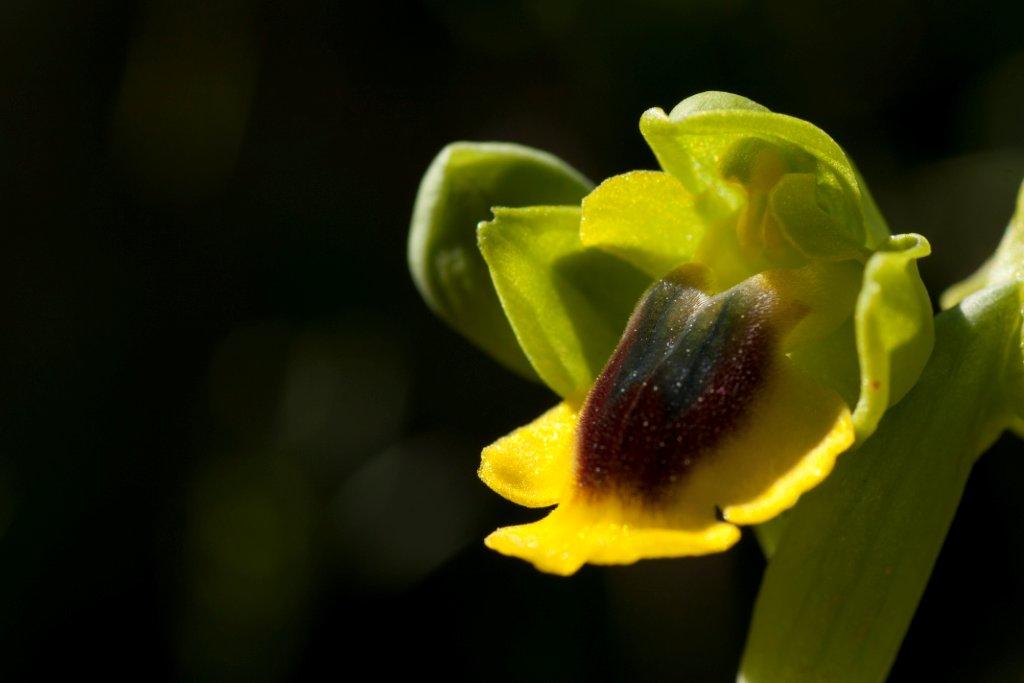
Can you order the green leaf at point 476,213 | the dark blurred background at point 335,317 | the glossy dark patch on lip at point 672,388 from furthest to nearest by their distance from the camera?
the dark blurred background at point 335,317 < the green leaf at point 476,213 < the glossy dark patch on lip at point 672,388

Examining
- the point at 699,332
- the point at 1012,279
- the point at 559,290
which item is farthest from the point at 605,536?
the point at 1012,279

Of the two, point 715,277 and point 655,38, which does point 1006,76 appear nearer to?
point 655,38

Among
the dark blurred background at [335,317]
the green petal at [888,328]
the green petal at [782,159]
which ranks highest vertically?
the green petal at [782,159]

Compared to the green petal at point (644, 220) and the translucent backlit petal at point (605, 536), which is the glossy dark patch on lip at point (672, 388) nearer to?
the translucent backlit petal at point (605, 536)

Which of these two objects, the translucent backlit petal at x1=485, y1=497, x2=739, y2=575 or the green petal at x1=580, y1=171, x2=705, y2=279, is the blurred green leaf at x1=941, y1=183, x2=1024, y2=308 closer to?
the green petal at x1=580, y1=171, x2=705, y2=279

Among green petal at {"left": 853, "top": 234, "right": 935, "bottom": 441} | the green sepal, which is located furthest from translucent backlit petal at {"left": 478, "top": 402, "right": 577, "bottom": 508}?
the green sepal

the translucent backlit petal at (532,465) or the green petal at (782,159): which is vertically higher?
the green petal at (782,159)

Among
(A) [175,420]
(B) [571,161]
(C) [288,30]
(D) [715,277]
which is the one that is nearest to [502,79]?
(B) [571,161]

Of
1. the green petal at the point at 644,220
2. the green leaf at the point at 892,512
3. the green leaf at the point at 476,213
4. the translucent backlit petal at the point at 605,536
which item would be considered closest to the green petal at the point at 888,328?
the green leaf at the point at 892,512
